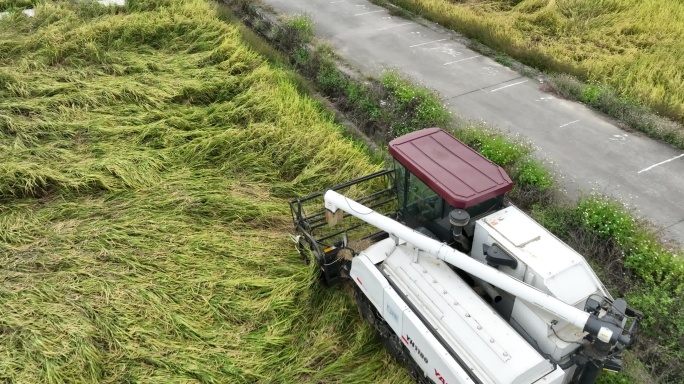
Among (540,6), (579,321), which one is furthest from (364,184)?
(540,6)

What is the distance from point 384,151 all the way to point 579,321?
5.24 m

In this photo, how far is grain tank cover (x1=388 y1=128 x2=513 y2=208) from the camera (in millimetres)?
4516

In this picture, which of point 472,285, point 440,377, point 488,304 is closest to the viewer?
point 440,377

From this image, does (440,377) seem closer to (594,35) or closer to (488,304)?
(488,304)

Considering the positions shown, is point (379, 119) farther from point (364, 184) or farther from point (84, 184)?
point (84, 184)

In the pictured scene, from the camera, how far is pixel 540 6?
13.6 metres

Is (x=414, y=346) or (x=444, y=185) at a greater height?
(x=444, y=185)

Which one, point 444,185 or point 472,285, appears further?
point 472,285

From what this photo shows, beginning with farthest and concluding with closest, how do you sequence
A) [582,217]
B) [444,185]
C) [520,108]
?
1. [520,108]
2. [582,217]
3. [444,185]

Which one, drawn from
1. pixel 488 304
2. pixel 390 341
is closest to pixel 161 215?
pixel 390 341

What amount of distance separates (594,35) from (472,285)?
10.0m

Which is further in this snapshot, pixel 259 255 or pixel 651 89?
pixel 651 89

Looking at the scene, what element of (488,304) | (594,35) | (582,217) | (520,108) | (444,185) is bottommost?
(520,108)

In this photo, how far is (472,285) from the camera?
4.77 metres
